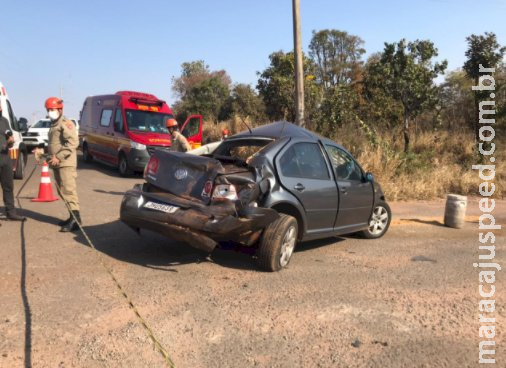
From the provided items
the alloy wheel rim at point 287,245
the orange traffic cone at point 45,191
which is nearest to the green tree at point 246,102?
the orange traffic cone at point 45,191

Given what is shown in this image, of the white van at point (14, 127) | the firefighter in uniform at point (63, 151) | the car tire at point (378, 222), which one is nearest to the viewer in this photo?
the firefighter in uniform at point (63, 151)

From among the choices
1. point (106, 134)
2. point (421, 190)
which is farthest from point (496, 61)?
point (106, 134)

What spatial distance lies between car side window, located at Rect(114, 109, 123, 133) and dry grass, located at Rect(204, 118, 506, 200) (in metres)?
6.91

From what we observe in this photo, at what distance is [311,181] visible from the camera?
19.4 ft

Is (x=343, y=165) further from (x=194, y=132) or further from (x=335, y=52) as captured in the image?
(x=335, y=52)

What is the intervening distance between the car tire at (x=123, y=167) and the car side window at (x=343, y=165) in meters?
8.60

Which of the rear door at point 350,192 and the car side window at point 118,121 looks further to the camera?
the car side window at point 118,121

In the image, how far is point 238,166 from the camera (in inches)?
219

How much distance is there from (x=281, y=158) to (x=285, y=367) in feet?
9.28

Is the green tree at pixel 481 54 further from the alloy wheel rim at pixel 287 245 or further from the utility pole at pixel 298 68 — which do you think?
the alloy wheel rim at pixel 287 245

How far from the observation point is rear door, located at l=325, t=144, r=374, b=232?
6449mm

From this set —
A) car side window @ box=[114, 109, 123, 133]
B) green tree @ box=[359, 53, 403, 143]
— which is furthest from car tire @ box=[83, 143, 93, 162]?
green tree @ box=[359, 53, 403, 143]

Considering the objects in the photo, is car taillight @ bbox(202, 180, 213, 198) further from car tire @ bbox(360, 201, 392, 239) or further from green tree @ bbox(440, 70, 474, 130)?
green tree @ bbox(440, 70, 474, 130)

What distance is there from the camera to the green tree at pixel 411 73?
637 inches
